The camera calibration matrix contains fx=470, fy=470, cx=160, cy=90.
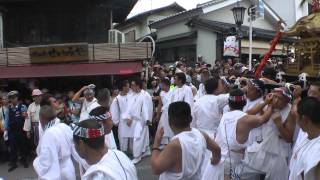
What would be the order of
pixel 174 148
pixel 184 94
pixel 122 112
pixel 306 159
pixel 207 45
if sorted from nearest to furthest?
pixel 306 159 < pixel 174 148 < pixel 184 94 < pixel 122 112 < pixel 207 45

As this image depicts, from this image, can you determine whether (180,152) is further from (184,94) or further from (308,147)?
(184,94)

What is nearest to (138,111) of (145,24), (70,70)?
(70,70)

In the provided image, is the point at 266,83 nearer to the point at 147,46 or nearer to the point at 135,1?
the point at 147,46

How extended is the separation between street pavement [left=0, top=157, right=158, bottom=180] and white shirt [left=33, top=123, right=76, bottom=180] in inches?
162

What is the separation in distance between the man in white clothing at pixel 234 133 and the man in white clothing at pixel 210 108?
200cm

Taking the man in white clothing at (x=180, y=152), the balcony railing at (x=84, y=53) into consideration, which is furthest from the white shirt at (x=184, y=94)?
the man in white clothing at (x=180, y=152)

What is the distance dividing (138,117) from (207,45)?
10.7 metres

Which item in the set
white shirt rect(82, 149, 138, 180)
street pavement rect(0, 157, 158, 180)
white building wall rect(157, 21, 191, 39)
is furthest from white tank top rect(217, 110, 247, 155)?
white building wall rect(157, 21, 191, 39)

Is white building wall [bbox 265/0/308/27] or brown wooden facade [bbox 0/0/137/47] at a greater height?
white building wall [bbox 265/0/308/27]

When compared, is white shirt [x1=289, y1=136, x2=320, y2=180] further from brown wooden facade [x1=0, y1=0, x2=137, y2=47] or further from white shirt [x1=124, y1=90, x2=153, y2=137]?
brown wooden facade [x1=0, y1=0, x2=137, y2=47]

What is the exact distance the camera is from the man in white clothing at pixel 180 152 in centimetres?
430

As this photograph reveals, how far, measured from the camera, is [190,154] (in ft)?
14.3

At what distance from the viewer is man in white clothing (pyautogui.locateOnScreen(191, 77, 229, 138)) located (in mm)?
7695

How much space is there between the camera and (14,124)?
11.5 metres
